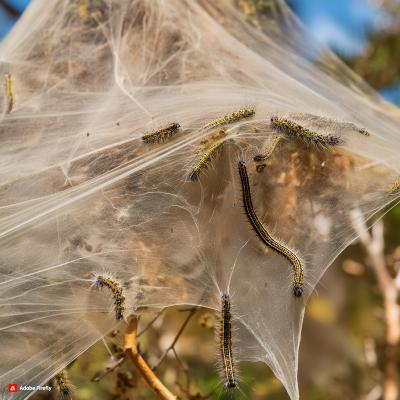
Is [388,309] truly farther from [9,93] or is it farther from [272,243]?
[9,93]

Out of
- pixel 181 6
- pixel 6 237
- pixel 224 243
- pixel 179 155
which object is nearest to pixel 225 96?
pixel 179 155

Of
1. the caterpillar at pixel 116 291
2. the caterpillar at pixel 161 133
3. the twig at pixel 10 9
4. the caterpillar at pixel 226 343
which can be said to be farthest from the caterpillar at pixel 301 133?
the twig at pixel 10 9

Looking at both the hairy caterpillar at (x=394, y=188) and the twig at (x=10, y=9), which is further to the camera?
the twig at (x=10, y=9)

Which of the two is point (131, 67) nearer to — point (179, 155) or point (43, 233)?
point (179, 155)

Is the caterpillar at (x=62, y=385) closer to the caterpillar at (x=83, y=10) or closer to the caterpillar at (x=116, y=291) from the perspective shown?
the caterpillar at (x=116, y=291)

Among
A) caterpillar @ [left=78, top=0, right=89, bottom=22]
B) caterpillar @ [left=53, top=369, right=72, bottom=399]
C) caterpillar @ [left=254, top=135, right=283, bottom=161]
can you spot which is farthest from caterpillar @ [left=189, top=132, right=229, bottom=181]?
caterpillar @ [left=78, top=0, right=89, bottom=22]

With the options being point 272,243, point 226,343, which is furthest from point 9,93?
point 226,343

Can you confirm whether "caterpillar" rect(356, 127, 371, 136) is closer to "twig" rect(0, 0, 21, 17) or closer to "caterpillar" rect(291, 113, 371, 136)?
"caterpillar" rect(291, 113, 371, 136)
